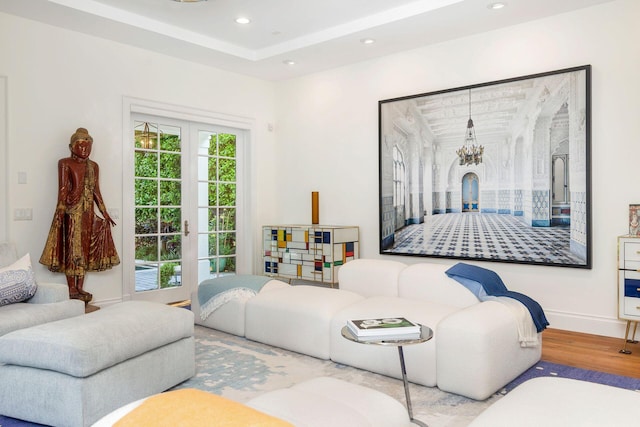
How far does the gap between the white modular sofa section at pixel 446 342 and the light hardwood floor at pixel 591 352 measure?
12.6 inches

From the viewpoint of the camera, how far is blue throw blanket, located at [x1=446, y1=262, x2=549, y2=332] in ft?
10.3

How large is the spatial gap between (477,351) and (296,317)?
1309 millimetres

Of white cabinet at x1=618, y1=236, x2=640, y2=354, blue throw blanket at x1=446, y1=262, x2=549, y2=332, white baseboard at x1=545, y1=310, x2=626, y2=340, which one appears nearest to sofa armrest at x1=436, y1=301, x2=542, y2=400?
blue throw blanket at x1=446, y1=262, x2=549, y2=332

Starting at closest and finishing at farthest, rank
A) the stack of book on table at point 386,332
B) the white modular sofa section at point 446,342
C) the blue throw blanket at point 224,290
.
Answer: the stack of book on table at point 386,332 < the white modular sofa section at point 446,342 < the blue throw blanket at point 224,290

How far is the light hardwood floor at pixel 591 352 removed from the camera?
3154 millimetres

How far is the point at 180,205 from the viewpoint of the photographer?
5398mm

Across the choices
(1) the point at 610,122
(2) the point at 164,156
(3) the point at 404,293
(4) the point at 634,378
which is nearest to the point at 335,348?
(3) the point at 404,293

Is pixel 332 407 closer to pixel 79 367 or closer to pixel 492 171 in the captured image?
pixel 79 367

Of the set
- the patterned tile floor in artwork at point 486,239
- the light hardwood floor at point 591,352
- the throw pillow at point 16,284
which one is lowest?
the light hardwood floor at point 591,352

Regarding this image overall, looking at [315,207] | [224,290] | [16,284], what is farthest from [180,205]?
[16,284]

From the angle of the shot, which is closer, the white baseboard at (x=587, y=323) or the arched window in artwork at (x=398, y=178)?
the white baseboard at (x=587, y=323)

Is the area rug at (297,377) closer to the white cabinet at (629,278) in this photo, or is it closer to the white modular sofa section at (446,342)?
the white modular sofa section at (446,342)

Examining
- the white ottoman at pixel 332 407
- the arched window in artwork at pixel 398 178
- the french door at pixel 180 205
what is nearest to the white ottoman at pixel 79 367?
the white ottoman at pixel 332 407

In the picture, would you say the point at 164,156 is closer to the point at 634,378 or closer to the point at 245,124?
the point at 245,124
